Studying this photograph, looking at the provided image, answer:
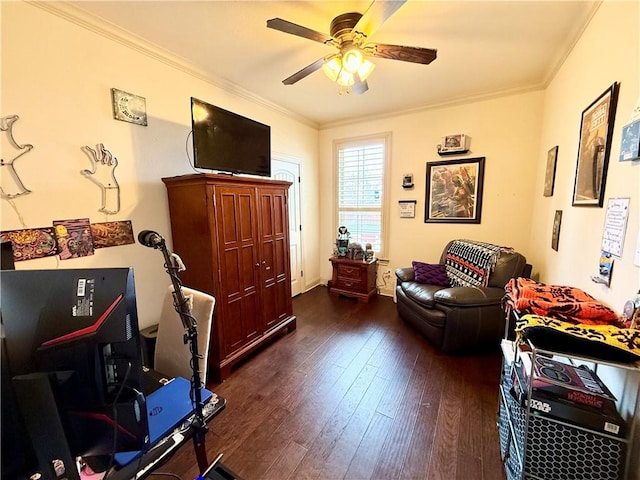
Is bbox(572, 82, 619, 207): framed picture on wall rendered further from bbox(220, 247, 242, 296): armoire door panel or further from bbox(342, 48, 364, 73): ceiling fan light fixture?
bbox(220, 247, 242, 296): armoire door panel

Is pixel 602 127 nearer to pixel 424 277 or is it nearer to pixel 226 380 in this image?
pixel 424 277

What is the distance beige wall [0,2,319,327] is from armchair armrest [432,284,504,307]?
2555 mm

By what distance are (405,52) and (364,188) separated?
2.36 meters

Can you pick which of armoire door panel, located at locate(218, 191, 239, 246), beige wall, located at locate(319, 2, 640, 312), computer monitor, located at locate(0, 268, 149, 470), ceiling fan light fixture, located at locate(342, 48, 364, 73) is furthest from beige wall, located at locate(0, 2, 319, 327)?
beige wall, located at locate(319, 2, 640, 312)

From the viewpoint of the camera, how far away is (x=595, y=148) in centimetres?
160

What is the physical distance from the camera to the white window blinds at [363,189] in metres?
3.91

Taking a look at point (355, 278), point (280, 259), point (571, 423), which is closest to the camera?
point (571, 423)

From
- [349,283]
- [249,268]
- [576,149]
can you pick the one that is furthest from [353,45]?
[349,283]

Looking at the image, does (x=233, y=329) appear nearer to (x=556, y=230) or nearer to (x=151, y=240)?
(x=151, y=240)

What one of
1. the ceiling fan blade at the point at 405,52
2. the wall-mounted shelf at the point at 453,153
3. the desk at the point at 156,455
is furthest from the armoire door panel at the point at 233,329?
the wall-mounted shelf at the point at 453,153

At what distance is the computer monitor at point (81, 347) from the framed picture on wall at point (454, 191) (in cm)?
356

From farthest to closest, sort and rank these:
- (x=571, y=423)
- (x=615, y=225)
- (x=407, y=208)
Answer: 1. (x=407, y=208)
2. (x=615, y=225)
3. (x=571, y=423)

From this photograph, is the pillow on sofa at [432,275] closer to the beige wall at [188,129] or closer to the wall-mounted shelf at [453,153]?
the beige wall at [188,129]

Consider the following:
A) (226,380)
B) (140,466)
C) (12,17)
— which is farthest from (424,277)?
(12,17)
